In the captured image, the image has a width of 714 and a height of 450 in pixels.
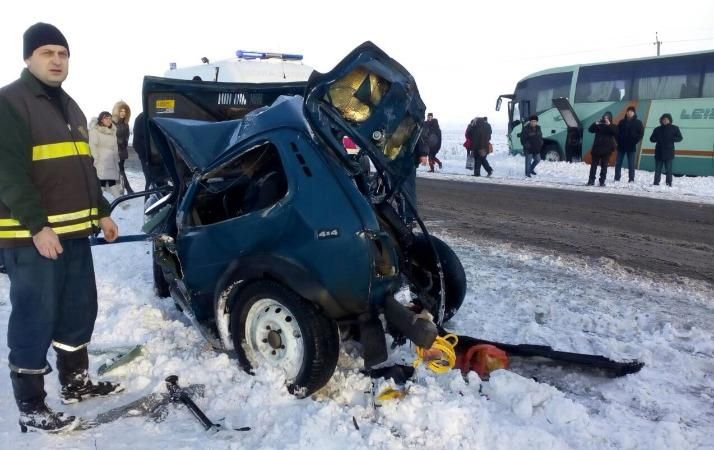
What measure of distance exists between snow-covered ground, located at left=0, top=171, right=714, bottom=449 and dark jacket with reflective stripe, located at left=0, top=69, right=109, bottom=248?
3.64 feet

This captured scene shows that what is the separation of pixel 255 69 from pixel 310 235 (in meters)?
7.14

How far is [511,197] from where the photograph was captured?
12.2 meters

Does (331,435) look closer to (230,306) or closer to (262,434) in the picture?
(262,434)

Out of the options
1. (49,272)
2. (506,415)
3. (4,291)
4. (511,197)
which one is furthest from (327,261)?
Result: (511,197)

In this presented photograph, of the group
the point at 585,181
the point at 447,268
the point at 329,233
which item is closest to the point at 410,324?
the point at 329,233

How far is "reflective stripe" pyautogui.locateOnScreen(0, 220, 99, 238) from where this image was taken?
3039mm

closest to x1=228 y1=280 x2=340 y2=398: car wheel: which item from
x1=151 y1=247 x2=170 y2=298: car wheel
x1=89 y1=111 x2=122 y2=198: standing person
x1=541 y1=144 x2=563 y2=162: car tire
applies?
x1=151 y1=247 x2=170 y2=298: car wheel

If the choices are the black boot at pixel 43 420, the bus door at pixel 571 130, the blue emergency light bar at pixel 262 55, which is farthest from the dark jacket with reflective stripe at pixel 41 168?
the bus door at pixel 571 130

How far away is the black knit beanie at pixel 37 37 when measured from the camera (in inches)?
121

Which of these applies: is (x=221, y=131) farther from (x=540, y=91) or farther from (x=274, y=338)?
(x=540, y=91)

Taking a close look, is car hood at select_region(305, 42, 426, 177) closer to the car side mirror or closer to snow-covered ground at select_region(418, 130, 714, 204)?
the car side mirror

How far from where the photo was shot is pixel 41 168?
3113 millimetres

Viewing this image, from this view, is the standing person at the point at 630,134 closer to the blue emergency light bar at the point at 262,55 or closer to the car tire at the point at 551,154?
the car tire at the point at 551,154

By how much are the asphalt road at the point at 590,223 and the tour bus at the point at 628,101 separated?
6678 millimetres
